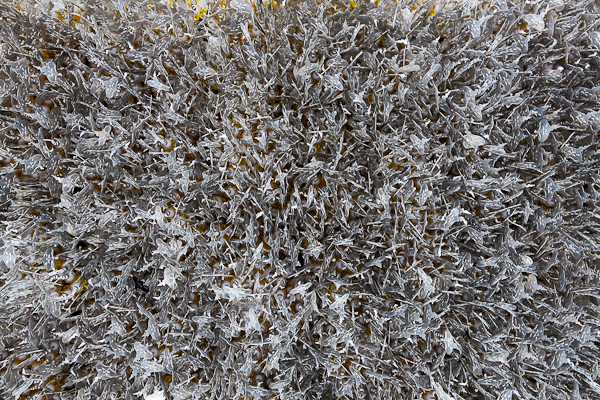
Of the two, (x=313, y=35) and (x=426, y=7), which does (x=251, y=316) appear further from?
(x=426, y=7)

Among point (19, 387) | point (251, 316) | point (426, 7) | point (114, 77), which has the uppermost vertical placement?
point (426, 7)

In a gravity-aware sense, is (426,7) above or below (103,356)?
above

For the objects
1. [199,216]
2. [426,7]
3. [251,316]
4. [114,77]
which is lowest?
[251,316]

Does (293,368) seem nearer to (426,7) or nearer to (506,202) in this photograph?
(506,202)

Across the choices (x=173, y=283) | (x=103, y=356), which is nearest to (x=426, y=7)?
(x=173, y=283)

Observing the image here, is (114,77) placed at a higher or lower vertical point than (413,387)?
higher

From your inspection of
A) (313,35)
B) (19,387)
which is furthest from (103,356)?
(313,35)
